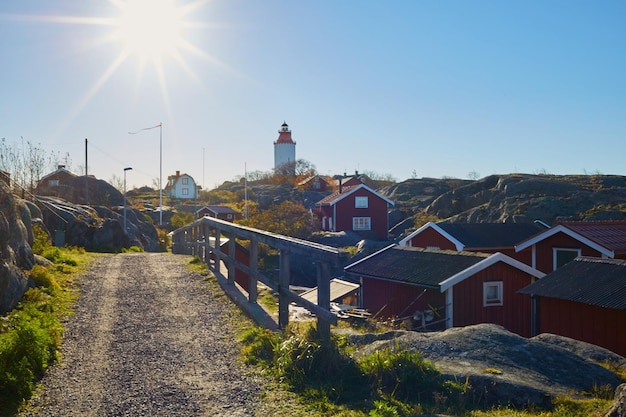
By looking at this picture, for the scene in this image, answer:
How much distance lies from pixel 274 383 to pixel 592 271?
49.3ft

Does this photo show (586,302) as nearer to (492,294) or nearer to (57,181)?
(492,294)

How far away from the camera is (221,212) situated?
2687 inches

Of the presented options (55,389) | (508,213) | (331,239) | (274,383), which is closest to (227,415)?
(274,383)

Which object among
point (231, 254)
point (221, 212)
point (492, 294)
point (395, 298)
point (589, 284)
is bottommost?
point (395, 298)

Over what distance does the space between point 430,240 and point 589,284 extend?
50.2 feet

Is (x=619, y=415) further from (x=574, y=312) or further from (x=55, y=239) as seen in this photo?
(x=55, y=239)

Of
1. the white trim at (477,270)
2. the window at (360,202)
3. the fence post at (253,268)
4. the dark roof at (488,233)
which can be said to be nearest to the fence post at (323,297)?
the fence post at (253,268)

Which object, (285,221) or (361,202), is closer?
(285,221)

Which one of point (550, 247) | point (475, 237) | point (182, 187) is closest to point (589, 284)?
point (550, 247)

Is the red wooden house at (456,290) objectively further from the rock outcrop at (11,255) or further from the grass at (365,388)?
the grass at (365,388)

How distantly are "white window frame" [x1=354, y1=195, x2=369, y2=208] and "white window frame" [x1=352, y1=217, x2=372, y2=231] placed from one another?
130cm

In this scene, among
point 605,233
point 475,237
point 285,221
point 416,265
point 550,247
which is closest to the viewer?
point 416,265

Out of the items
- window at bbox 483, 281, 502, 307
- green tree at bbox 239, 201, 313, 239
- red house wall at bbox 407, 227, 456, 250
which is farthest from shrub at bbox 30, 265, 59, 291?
green tree at bbox 239, 201, 313, 239

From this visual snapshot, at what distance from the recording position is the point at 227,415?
514cm
